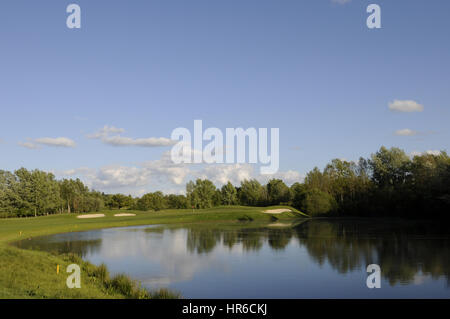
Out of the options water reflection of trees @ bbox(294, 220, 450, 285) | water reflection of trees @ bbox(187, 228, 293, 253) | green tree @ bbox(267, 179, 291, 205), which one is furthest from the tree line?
water reflection of trees @ bbox(187, 228, 293, 253)

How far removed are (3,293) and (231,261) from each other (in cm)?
1318

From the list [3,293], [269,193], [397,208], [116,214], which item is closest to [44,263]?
[3,293]

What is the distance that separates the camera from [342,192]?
89.6 meters

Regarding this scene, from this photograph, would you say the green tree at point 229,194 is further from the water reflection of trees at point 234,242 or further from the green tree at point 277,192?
the water reflection of trees at point 234,242

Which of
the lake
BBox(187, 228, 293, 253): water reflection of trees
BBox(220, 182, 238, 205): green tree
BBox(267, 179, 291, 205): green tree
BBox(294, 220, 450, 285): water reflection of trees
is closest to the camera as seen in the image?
the lake

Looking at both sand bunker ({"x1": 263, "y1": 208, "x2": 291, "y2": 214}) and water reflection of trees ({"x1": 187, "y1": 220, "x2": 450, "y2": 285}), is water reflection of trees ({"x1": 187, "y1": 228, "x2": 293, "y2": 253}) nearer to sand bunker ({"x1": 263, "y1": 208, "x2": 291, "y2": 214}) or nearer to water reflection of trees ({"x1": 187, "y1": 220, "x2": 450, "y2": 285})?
water reflection of trees ({"x1": 187, "y1": 220, "x2": 450, "y2": 285})

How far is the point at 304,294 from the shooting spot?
15.3 m

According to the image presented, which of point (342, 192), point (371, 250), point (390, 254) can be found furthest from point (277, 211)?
point (390, 254)

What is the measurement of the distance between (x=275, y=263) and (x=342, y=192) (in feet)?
236

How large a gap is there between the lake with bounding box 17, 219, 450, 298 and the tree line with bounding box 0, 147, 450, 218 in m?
33.0

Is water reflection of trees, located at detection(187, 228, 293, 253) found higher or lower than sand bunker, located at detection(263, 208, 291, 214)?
higher

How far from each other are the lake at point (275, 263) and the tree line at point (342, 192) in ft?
108

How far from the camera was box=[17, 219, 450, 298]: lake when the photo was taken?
15906 millimetres
